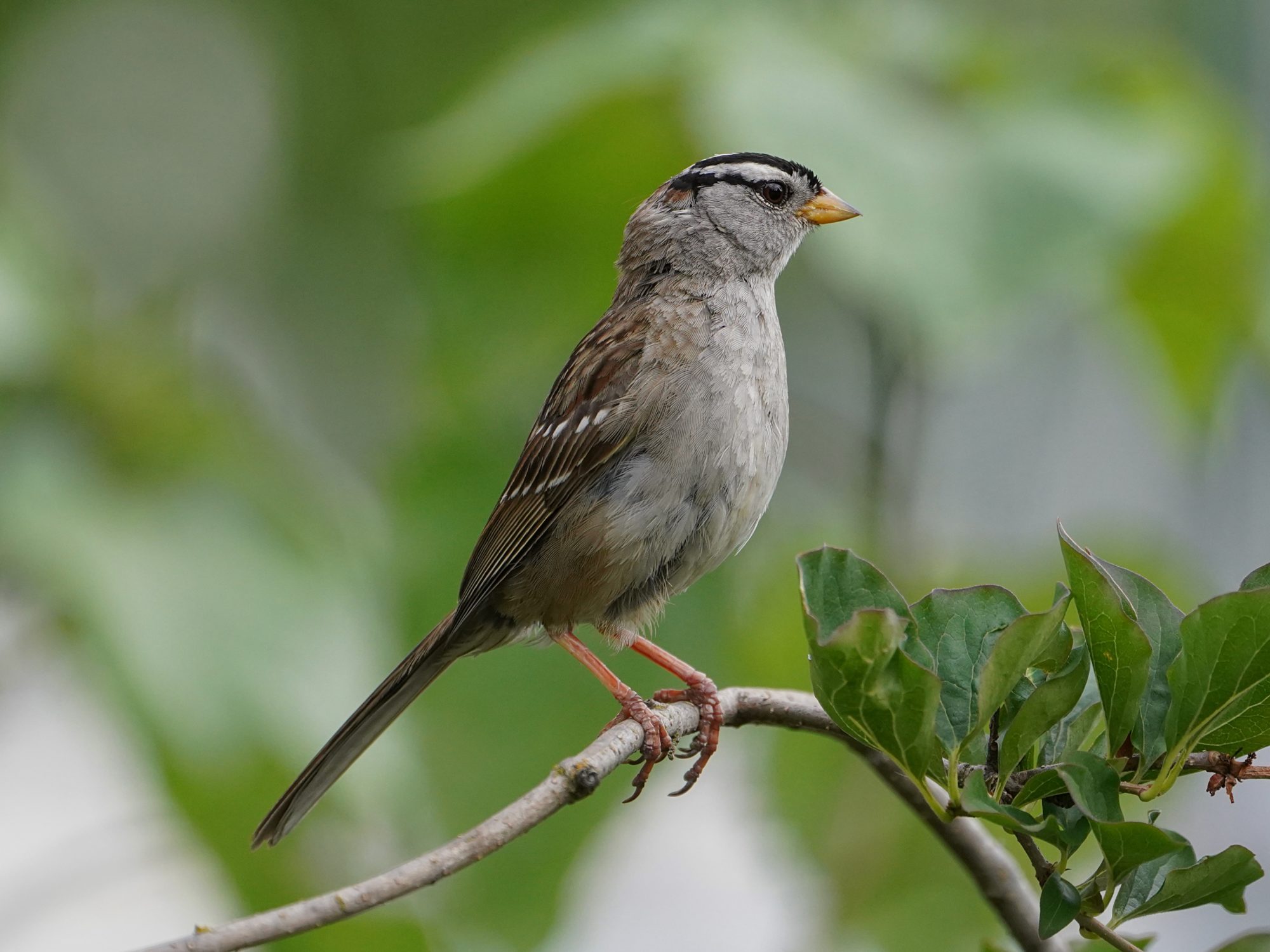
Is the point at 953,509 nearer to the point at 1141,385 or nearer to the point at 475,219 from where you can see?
the point at 1141,385

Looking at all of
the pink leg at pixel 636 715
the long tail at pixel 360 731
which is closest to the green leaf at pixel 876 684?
the pink leg at pixel 636 715

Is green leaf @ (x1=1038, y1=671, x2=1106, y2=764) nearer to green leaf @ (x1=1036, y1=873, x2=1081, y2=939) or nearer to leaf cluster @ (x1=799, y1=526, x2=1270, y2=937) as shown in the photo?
leaf cluster @ (x1=799, y1=526, x2=1270, y2=937)

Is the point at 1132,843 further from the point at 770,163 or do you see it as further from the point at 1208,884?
the point at 770,163

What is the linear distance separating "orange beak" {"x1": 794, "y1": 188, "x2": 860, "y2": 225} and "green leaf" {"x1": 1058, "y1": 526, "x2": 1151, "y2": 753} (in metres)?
2.07

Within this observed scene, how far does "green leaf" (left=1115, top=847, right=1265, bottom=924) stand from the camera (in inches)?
51.4

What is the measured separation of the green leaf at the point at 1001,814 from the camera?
1260 millimetres

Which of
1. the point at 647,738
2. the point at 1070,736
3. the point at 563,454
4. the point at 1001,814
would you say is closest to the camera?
the point at 1001,814

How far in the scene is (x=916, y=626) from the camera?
4.69 feet

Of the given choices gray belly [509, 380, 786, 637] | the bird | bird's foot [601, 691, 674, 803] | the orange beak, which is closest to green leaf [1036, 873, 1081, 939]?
bird's foot [601, 691, 674, 803]

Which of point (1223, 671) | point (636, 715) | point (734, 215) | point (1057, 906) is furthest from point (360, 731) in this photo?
point (1223, 671)

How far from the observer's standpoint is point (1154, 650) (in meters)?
1.40

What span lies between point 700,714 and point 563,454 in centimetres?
80

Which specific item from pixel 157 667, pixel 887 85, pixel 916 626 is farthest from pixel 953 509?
pixel 916 626

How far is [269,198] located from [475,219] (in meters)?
2.11
